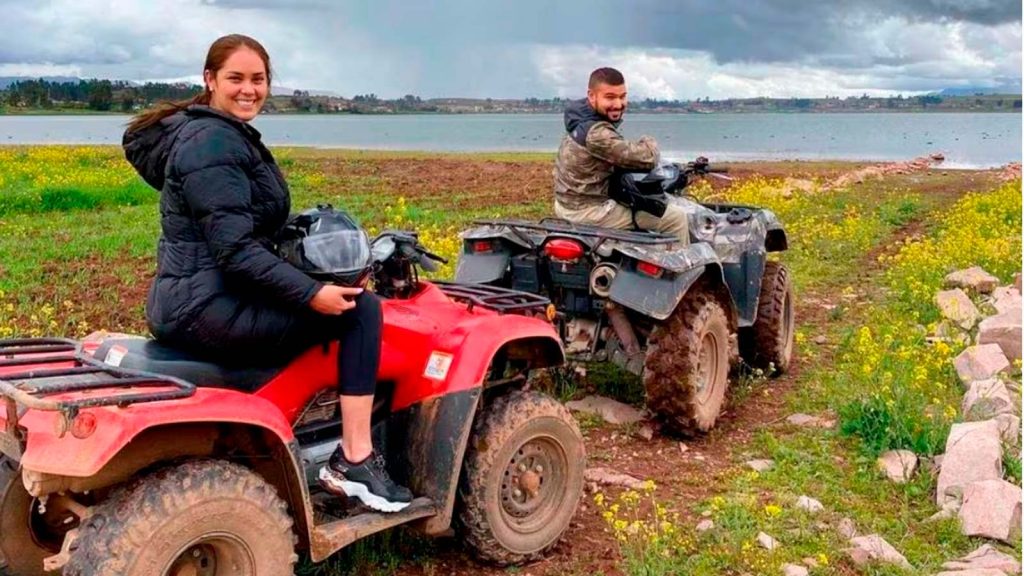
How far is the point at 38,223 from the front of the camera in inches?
A: 631

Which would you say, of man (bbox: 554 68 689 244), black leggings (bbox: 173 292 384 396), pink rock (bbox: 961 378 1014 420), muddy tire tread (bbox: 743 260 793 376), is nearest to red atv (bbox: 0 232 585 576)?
black leggings (bbox: 173 292 384 396)

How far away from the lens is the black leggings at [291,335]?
3348 millimetres

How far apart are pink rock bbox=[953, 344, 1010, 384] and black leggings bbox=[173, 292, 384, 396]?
485 cm

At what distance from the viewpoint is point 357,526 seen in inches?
147

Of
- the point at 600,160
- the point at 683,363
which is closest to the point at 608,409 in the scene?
the point at 683,363

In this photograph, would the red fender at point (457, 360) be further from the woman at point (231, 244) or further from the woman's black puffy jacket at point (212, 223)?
the woman's black puffy jacket at point (212, 223)

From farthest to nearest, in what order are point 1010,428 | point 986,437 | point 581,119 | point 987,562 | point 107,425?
1. point 581,119
2. point 1010,428
3. point 986,437
4. point 987,562
5. point 107,425

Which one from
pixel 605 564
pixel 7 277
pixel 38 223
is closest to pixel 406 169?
pixel 38 223

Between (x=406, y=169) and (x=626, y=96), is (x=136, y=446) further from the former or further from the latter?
(x=406, y=169)

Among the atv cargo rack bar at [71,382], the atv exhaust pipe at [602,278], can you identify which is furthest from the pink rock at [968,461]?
the atv cargo rack bar at [71,382]

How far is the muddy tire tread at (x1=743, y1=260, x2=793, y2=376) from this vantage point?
297 inches

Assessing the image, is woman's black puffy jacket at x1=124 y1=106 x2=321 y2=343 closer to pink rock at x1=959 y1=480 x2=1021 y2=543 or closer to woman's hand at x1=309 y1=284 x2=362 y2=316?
woman's hand at x1=309 y1=284 x2=362 y2=316

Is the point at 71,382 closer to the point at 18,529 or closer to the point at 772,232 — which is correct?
the point at 18,529

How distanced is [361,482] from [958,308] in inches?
263
